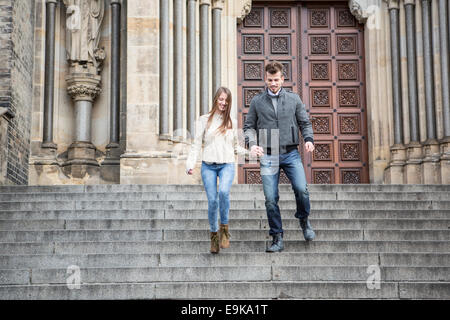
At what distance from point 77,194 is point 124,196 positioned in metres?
0.56

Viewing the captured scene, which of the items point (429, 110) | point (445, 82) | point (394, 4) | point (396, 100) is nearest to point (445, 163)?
point (429, 110)

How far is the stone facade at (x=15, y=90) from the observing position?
10.5m

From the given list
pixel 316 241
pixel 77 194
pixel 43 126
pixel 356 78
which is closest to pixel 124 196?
pixel 77 194

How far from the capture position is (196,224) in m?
7.30

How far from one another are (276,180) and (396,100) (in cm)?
679

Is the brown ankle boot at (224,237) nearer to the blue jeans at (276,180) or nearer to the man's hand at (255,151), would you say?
the blue jeans at (276,180)

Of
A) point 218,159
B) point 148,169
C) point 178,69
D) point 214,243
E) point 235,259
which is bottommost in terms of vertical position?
point 235,259

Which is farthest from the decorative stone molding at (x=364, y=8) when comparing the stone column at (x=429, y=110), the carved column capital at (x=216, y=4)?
the carved column capital at (x=216, y=4)

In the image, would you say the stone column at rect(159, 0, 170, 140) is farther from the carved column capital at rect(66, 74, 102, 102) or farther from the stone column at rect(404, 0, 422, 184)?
the stone column at rect(404, 0, 422, 184)

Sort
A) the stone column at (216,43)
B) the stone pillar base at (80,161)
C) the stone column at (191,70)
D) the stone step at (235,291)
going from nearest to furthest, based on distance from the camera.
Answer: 1. the stone step at (235,291)
2. the stone pillar base at (80,161)
3. the stone column at (191,70)
4. the stone column at (216,43)

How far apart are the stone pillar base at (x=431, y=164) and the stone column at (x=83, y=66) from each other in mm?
5423

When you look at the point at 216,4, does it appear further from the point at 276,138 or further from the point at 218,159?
the point at 218,159

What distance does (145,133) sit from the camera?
450 inches

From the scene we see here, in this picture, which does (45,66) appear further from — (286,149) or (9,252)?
(286,149)
